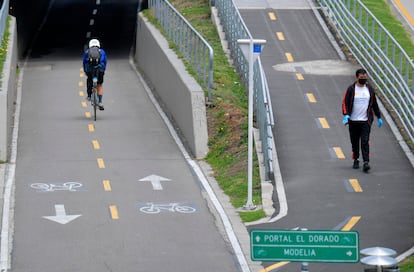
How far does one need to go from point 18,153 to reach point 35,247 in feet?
23.3

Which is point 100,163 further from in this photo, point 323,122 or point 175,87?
point 175,87

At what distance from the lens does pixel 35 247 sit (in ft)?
57.8

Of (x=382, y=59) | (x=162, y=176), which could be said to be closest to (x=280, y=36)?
(x=382, y=59)

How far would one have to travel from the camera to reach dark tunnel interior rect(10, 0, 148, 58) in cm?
4297

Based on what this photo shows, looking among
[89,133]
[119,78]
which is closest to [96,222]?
[89,133]

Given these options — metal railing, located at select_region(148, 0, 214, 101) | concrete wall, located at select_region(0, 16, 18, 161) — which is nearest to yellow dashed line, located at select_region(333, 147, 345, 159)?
metal railing, located at select_region(148, 0, 214, 101)

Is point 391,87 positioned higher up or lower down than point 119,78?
higher up

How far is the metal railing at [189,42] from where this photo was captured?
27.0 m

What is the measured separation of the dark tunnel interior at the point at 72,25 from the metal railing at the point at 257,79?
8730mm

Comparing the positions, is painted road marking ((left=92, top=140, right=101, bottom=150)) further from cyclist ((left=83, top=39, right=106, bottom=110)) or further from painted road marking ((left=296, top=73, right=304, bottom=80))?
painted road marking ((left=296, top=73, right=304, bottom=80))

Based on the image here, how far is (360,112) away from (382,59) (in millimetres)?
7327

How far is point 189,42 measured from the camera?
29484mm

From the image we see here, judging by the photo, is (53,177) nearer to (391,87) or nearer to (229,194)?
(229,194)

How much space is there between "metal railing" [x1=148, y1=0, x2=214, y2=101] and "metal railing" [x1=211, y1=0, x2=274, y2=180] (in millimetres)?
915
